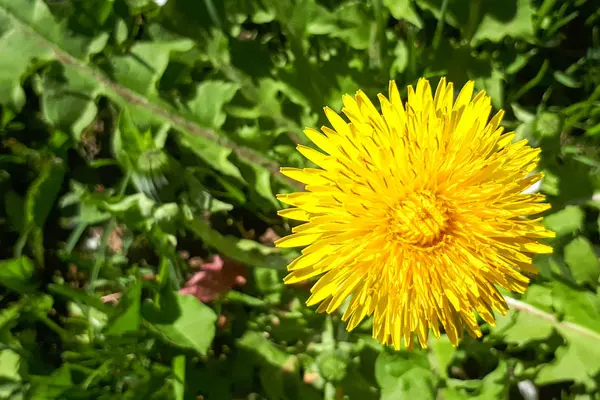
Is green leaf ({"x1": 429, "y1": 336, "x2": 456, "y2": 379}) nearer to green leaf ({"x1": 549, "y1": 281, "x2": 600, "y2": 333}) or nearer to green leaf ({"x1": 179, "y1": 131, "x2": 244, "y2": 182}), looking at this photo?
green leaf ({"x1": 549, "y1": 281, "x2": 600, "y2": 333})

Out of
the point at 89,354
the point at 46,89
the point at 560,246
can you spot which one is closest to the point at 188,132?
the point at 46,89

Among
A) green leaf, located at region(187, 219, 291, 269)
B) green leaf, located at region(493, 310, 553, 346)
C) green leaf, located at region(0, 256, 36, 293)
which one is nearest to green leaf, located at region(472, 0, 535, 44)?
green leaf, located at region(493, 310, 553, 346)

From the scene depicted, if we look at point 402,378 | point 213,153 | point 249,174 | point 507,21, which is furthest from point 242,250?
point 507,21

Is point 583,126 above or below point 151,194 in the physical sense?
above

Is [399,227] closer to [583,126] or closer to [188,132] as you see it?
[188,132]

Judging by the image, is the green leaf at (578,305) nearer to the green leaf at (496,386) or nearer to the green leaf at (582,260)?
the green leaf at (582,260)

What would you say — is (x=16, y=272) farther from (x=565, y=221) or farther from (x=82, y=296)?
(x=565, y=221)

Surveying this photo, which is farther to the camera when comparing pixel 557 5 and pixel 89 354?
pixel 557 5

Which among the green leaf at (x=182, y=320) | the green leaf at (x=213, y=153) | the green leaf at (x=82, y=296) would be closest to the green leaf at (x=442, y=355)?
the green leaf at (x=182, y=320)
